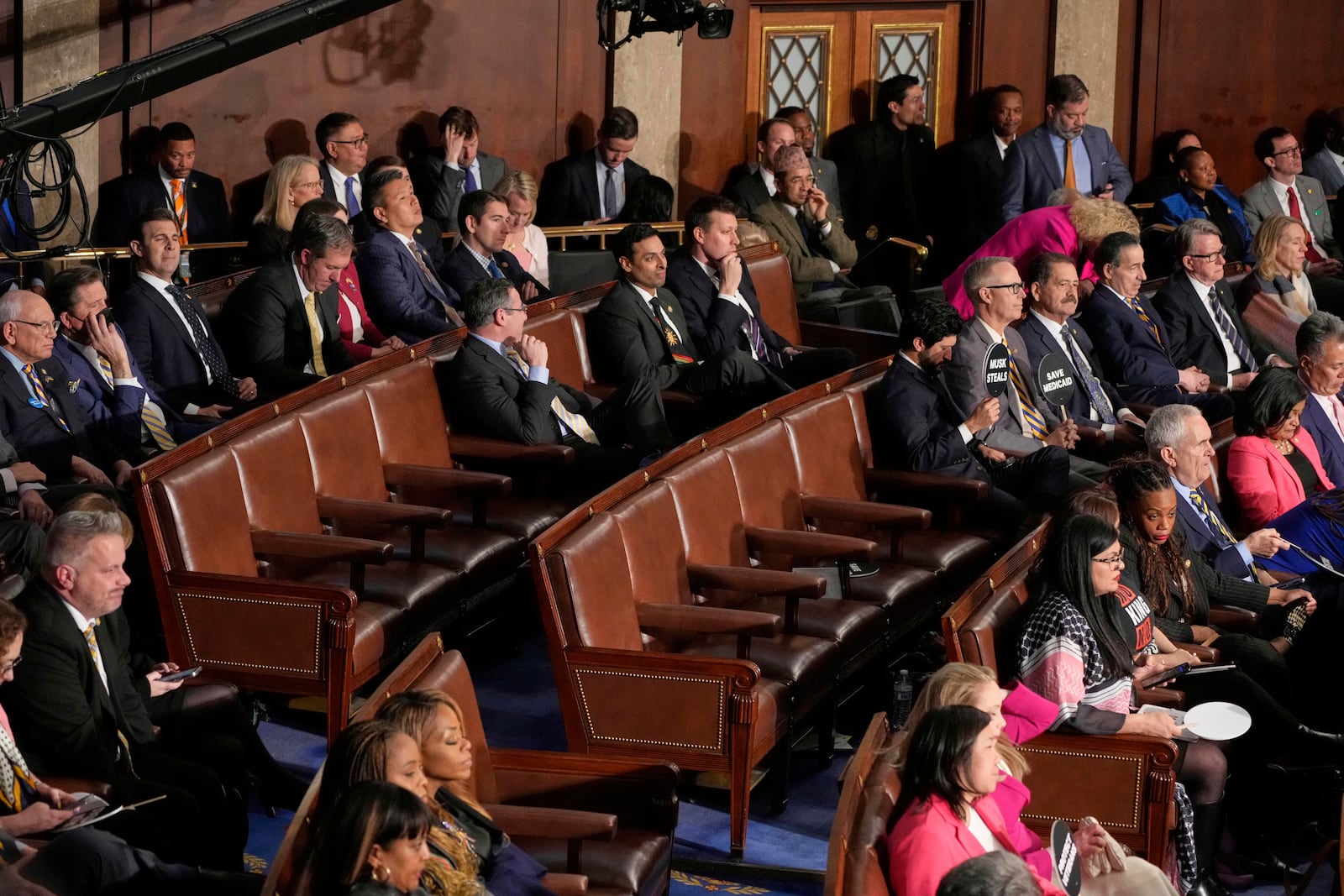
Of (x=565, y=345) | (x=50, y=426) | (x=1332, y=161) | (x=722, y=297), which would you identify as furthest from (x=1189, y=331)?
(x=50, y=426)

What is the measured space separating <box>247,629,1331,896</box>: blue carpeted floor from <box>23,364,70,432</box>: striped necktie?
37.5 inches

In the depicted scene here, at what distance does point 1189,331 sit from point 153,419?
3669mm

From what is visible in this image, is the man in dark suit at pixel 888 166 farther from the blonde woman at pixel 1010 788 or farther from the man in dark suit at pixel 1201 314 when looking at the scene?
the blonde woman at pixel 1010 788

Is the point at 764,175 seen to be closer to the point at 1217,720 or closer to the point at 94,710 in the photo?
the point at 1217,720

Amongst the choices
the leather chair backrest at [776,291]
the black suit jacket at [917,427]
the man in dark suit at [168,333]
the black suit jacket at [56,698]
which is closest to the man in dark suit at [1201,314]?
the leather chair backrest at [776,291]

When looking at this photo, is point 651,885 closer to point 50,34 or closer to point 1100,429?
point 1100,429

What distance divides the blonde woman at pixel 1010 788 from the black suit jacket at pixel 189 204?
4086mm

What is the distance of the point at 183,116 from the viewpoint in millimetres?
6918

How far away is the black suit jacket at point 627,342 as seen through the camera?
5.73 meters

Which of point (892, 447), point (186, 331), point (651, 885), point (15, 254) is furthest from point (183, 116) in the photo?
point (651, 885)

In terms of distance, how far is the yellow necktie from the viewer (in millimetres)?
5430

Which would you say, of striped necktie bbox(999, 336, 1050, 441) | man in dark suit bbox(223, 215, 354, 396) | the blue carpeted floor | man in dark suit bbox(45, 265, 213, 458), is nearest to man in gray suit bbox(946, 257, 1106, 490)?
striped necktie bbox(999, 336, 1050, 441)

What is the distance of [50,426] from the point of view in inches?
179

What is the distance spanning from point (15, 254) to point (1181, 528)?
141 inches
